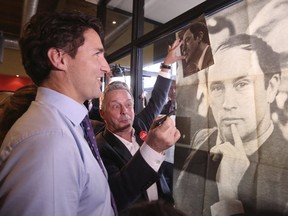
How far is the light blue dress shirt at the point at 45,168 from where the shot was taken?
50 cm

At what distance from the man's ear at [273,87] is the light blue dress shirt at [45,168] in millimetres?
602

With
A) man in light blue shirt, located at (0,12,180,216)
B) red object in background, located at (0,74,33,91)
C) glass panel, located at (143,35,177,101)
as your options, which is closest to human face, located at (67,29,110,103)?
man in light blue shirt, located at (0,12,180,216)

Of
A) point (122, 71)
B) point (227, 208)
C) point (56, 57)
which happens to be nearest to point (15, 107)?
point (56, 57)

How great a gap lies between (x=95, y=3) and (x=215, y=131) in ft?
7.70

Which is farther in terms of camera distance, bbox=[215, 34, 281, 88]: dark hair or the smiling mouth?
the smiling mouth

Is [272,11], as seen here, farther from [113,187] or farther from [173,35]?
[113,187]

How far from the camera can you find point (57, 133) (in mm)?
564

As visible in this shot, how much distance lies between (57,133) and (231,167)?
0.65 meters

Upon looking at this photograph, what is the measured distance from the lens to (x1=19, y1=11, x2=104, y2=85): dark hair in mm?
695

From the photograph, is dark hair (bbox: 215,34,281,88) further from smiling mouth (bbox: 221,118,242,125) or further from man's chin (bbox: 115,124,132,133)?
man's chin (bbox: 115,124,132,133)

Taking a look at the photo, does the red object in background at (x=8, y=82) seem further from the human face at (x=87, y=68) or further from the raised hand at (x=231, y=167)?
the raised hand at (x=231, y=167)

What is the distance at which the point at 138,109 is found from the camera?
75.3 inches

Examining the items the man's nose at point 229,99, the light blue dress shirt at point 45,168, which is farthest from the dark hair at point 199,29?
the light blue dress shirt at point 45,168

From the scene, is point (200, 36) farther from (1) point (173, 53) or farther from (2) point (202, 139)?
(2) point (202, 139)
